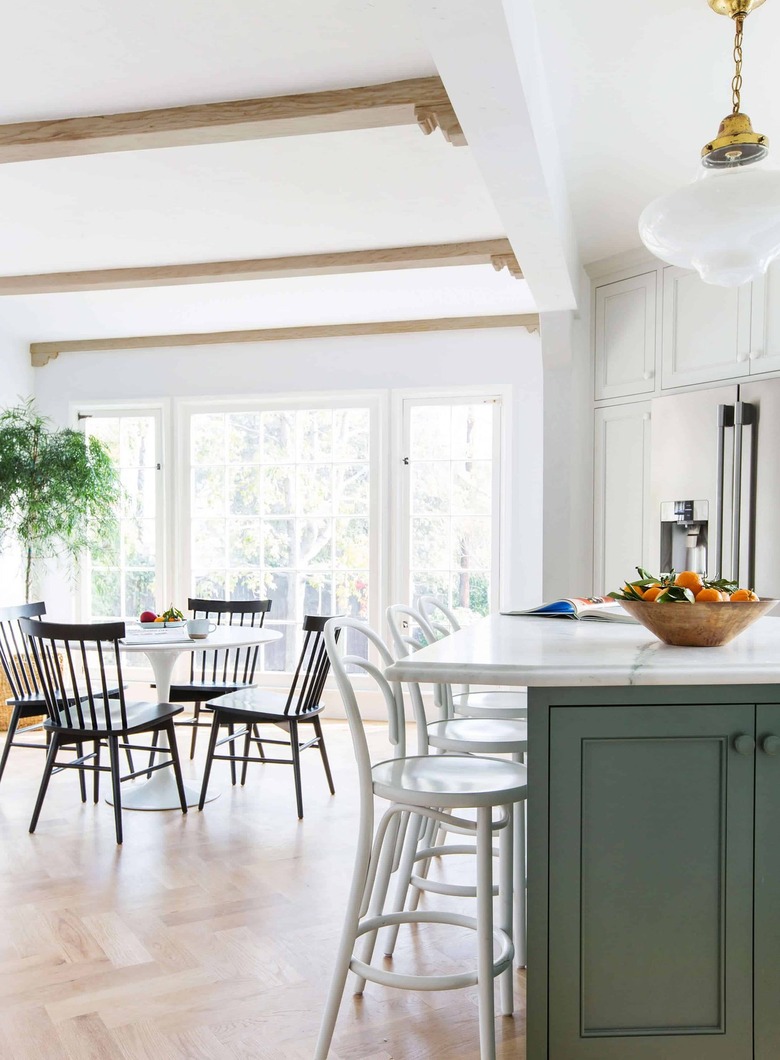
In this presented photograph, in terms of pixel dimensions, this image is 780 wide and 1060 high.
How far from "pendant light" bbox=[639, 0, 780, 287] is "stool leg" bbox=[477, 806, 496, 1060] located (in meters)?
1.31

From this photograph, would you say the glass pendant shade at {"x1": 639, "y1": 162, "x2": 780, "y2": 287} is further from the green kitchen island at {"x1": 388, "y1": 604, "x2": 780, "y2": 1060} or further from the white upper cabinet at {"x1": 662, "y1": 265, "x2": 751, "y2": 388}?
the white upper cabinet at {"x1": 662, "y1": 265, "x2": 751, "y2": 388}

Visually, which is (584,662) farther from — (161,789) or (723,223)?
(161,789)

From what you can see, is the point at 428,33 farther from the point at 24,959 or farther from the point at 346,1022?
the point at 24,959

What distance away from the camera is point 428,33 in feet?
6.16

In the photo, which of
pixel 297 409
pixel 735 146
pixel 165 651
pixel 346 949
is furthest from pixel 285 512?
pixel 735 146

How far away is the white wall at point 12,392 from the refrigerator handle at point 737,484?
4632 millimetres

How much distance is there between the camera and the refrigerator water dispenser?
3809 mm

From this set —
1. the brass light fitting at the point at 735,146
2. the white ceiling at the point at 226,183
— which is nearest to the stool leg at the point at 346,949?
the brass light fitting at the point at 735,146

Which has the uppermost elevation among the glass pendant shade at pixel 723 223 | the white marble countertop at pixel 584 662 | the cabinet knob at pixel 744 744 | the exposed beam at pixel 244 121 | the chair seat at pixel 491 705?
the exposed beam at pixel 244 121

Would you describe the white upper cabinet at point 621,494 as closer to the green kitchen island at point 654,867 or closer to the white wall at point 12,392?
the green kitchen island at point 654,867

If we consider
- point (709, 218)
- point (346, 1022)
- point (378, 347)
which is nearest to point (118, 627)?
point (346, 1022)

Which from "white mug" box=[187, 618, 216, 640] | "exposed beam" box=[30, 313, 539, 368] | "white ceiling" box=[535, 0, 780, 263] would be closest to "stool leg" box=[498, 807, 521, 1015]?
"white ceiling" box=[535, 0, 780, 263]

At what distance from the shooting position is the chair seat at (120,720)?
3.76m

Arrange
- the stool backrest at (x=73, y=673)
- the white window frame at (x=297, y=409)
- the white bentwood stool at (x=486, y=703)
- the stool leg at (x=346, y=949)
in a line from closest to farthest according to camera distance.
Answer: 1. the stool leg at (x=346, y=949)
2. the white bentwood stool at (x=486, y=703)
3. the stool backrest at (x=73, y=673)
4. the white window frame at (x=297, y=409)
